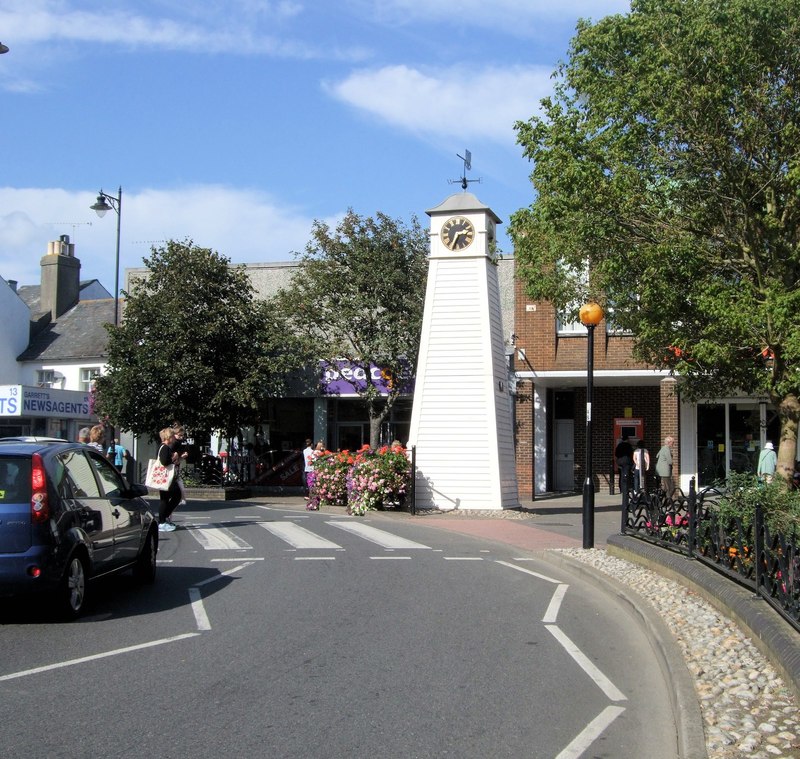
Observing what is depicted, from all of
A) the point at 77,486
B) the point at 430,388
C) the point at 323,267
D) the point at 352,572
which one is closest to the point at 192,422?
the point at 323,267

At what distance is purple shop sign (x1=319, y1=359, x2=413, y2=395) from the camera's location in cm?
3130

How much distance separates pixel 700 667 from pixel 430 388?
51.9 ft

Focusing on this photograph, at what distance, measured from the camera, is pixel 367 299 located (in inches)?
1192

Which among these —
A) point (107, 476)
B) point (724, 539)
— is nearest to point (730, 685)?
point (724, 539)

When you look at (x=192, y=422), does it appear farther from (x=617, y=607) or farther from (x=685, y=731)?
(x=685, y=731)

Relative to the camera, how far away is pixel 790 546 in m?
6.86

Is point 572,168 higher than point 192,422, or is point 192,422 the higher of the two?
point 572,168

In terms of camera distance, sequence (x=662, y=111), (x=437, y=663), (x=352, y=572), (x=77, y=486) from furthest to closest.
→ (x=662, y=111), (x=352, y=572), (x=77, y=486), (x=437, y=663)

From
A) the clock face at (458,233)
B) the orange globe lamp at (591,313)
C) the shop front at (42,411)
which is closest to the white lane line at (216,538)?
the orange globe lamp at (591,313)

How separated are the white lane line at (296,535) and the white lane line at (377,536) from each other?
2.49ft

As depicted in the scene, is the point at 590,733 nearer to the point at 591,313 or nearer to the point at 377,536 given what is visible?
the point at 591,313

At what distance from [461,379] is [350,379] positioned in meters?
10.5

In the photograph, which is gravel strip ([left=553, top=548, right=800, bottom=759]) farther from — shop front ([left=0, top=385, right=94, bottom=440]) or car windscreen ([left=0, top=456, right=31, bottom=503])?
shop front ([left=0, top=385, right=94, bottom=440])

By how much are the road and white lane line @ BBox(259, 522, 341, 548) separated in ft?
8.47
